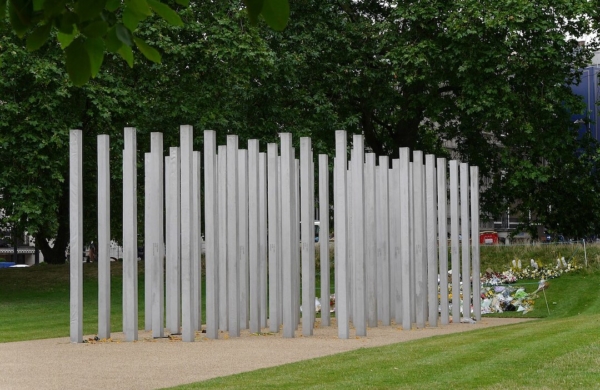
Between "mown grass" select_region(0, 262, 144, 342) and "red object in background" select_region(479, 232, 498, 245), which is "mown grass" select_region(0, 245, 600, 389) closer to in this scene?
"mown grass" select_region(0, 262, 144, 342)

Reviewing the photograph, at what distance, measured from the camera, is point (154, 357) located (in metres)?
14.4

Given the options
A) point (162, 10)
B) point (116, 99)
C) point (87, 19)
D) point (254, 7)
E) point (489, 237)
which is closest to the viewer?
point (254, 7)

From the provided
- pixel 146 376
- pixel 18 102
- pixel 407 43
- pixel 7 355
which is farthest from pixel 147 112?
pixel 146 376

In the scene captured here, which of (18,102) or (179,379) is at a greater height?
(18,102)

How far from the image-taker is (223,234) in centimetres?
1794

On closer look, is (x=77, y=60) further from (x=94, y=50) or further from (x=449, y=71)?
(x=449, y=71)

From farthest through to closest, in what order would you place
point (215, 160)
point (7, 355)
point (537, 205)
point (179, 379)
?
point (537, 205), point (215, 160), point (7, 355), point (179, 379)

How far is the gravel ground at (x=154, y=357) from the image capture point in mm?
11945

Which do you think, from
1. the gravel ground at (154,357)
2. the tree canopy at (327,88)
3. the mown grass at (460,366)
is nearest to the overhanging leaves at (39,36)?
the mown grass at (460,366)

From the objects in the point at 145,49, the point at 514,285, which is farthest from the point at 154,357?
the point at 514,285

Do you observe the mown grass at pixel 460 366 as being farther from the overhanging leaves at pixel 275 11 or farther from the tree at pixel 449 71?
the tree at pixel 449 71

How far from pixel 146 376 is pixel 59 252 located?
27798 mm

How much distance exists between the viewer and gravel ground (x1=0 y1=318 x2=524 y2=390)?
1195 cm

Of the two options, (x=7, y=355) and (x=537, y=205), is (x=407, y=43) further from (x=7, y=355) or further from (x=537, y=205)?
(x=7, y=355)
